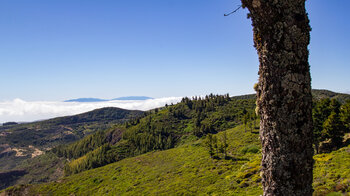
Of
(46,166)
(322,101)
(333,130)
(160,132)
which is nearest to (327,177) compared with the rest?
(333,130)

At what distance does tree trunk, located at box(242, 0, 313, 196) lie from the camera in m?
3.07

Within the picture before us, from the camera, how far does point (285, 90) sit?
310 centimetres

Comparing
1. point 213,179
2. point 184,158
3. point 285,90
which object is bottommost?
Answer: point 184,158

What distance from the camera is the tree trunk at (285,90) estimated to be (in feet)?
10.1

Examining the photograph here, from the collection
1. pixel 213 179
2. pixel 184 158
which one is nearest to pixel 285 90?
pixel 213 179

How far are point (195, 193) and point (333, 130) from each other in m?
28.5

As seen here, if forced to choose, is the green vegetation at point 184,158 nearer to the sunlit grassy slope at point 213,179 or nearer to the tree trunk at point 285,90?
the sunlit grassy slope at point 213,179

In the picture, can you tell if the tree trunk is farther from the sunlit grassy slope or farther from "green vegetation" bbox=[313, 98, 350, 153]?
"green vegetation" bbox=[313, 98, 350, 153]

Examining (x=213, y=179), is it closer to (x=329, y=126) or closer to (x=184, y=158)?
(x=329, y=126)

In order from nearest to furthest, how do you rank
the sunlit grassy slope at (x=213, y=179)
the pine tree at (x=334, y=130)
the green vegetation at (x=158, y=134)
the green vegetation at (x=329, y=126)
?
the sunlit grassy slope at (x=213, y=179), the pine tree at (x=334, y=130), the green vegetation at (x=329, y=126), the green vegetation at (x=158, y=134)

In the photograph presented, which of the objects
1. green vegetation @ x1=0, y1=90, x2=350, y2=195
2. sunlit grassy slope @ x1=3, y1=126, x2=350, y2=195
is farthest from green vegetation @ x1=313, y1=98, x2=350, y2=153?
sunlit grassy slope @ x1=3, y1=126, x2=350, y2=195

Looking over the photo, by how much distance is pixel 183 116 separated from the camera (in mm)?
189250

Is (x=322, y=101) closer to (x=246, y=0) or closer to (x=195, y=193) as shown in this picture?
(x=195, y=193)

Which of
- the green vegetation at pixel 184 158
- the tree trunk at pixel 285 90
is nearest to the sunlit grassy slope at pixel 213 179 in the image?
the green vegetation at pixel 184 158
